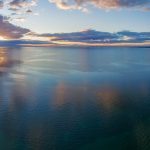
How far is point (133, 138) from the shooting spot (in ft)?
125

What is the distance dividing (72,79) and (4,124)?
43000 millimetres

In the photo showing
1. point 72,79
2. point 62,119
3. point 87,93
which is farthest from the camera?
point 72,79

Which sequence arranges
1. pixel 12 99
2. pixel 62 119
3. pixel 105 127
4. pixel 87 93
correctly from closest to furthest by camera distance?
pixel 105 127 → pixel 62 119 → pixel 12 99 → pixel 87 93

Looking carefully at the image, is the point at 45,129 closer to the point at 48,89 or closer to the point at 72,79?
the point at 48,89

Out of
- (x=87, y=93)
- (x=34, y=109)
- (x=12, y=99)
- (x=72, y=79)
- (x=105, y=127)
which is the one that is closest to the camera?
(x=105, y=127)

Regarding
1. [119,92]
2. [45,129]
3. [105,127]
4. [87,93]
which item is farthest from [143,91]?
[45,129]

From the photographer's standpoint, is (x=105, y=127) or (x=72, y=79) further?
(x=72, y=79)

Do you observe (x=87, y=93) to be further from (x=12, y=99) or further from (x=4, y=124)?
(x=4, y=124)

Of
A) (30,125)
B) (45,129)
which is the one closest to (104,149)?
(45,129)

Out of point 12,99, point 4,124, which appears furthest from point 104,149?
point 12,99

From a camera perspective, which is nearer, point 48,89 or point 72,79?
point 48,89

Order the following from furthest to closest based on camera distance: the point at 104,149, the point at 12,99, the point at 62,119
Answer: the point at 12,99 → the point at 62,119 → the point at 104,149

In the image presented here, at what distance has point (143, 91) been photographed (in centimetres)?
6500

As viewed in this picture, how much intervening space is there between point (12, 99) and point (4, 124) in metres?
15.3
